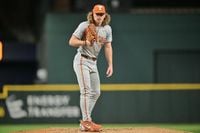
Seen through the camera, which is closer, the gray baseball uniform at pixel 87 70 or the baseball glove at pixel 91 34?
the baseball glove at pixel 91 34

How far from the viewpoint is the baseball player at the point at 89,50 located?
7.00 meters

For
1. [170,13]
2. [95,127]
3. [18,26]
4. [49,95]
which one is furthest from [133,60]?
[18,26]

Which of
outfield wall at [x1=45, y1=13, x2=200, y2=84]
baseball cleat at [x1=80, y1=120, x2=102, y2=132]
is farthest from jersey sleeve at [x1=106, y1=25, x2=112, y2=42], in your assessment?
outfield wall at [x1=45, y1=13, x2=200, y2=84]

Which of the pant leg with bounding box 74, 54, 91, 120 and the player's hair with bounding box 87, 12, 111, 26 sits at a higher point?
the player's hair with bounding box 87, 12, 111, 26

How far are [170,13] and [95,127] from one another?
21.5 ft

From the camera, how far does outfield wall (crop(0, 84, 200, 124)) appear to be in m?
12.1

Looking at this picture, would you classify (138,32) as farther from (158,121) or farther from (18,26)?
(18,26)

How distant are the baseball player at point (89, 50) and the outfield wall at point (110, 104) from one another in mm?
4615

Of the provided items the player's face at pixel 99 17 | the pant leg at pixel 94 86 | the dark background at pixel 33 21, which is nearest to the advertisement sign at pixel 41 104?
→ the dark background at pixel 33 21

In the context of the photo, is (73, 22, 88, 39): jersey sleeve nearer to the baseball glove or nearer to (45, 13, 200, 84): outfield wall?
the baseball glove

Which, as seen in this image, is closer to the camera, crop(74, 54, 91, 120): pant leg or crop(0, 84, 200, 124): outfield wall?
crop(74, 54, 91, 120): pant leg

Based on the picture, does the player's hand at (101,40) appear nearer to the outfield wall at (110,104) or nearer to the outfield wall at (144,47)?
the outfield wall at (110,104)

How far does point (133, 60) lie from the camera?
13523 millimetres

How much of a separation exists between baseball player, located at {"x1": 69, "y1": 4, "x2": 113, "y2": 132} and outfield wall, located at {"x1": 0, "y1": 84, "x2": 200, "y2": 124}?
4.62m
